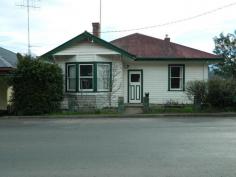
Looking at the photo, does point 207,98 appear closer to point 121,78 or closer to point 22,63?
point 121,78

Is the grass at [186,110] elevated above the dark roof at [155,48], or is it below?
below

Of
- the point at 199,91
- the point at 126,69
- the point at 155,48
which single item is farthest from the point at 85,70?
the point at 199,91

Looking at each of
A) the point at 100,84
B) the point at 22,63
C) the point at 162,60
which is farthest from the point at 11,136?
the point at 162,60

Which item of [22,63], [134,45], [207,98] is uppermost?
[134,45]

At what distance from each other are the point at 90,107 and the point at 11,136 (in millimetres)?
10422

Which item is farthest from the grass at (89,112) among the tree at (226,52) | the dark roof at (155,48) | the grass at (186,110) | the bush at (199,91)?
the tree at (226,52)

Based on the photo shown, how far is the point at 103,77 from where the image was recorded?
24672 mm

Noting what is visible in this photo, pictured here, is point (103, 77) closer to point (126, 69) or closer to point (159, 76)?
point (126, 69)

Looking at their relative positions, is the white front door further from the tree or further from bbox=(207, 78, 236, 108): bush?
the tree

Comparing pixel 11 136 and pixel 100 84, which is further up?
pixel 100 84

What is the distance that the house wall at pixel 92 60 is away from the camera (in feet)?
80.0

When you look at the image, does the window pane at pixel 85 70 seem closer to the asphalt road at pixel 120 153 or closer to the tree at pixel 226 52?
the asphalt road at pixel 120 153

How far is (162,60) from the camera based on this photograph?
26.5 metres

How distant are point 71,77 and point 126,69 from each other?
4.13 metres
